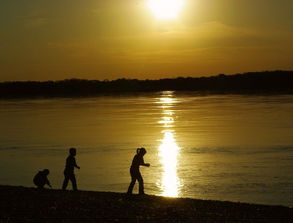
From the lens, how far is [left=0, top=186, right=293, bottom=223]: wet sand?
45.1ft

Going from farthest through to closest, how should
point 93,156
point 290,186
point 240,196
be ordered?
point 93,156 < point 290,186 < point 240,196

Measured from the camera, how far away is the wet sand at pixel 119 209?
13.8m

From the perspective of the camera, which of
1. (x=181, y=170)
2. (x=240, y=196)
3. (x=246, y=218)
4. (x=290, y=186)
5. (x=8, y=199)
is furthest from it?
(x=181, y=170)

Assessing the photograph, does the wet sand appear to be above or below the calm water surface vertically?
above

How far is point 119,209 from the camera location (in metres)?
15.0

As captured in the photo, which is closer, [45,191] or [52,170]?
[45,191]

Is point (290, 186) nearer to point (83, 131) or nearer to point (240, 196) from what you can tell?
point (240, 196)

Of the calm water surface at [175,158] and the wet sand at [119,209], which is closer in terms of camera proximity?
the wet sand at [119,209]

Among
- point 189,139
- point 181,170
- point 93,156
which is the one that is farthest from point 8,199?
point 189,139

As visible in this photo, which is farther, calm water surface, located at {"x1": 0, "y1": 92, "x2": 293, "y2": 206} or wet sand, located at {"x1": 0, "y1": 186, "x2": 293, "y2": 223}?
calm water surface, located at {"x1": 0, "y1": 92, "x2": 293, "y2": 206}

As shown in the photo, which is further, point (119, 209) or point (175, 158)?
point (175, 158)

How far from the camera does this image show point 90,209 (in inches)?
585

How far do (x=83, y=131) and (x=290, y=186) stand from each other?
3418cm

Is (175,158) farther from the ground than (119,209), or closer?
closer
